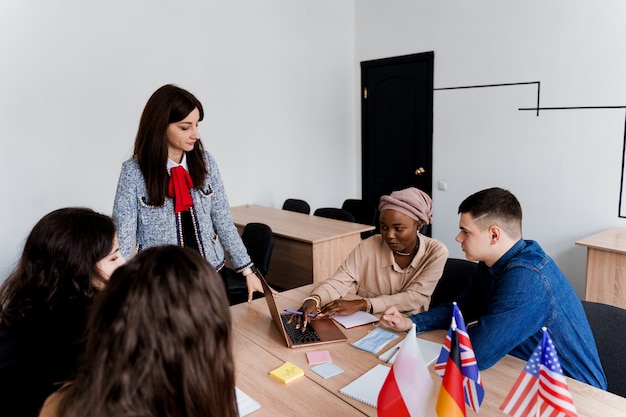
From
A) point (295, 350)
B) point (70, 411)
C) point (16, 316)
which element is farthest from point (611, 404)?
point (16, 316)

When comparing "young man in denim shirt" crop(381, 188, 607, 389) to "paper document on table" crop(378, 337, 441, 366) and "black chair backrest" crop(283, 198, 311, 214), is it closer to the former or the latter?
"paper document on table" crop(378, 337, 441, 366)

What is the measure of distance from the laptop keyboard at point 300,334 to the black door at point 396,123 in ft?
11.1

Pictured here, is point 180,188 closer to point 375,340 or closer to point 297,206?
point 375,340

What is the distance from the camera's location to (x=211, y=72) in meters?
4.18

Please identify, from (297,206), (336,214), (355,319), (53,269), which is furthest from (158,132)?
(297,206)

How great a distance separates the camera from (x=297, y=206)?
14.5 ft

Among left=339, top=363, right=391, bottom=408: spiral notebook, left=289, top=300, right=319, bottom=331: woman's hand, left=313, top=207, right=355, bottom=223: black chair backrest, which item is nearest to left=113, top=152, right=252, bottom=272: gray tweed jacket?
left=289, top=300, right=319, bottom=331: woman's hand

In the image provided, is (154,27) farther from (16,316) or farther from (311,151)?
(16,316)

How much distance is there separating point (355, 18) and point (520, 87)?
2145mm

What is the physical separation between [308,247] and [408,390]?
2.16 metres

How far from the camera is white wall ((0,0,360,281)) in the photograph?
327cm

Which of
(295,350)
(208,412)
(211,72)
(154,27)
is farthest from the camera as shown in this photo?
(211,72)

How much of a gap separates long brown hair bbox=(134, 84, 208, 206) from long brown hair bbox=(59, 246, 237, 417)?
131 centimetres

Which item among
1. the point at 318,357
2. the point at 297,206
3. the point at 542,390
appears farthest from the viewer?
the point at 297,206
